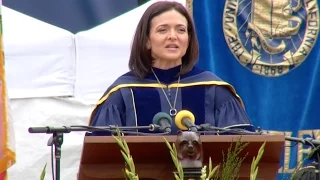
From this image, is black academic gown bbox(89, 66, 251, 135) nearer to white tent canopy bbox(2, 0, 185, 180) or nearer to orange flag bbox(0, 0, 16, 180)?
orange flag bbox(0, 0, 16, 180)

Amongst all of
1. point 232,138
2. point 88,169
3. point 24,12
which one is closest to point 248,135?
point 232,138

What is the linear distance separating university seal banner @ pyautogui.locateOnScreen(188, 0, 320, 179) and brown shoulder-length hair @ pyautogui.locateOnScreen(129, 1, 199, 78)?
154 centimetres

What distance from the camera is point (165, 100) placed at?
4324 millimetres

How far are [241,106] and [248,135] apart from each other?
1139mm

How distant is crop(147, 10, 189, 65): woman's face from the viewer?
13.9 feet

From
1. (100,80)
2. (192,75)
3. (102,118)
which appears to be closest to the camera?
(102,118)

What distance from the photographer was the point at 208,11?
5875 mm

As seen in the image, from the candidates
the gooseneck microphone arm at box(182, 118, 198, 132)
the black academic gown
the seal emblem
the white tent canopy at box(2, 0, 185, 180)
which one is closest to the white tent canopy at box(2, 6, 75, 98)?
the white tent canopy at box(2, 0, 185, 180)

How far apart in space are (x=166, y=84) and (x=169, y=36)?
285mm

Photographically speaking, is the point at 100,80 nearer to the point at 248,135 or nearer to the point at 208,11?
the point at 208,11

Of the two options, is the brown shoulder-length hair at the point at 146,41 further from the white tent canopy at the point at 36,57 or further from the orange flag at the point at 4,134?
the white tent canopy at the point at 36,57

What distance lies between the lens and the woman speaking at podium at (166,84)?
13.9ft

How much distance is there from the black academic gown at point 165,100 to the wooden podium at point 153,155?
84 cm

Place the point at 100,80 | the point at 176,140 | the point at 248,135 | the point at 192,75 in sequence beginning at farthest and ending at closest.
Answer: the point at 100,80 < the point at 192,75 < the point at 248,135 < the point at 176,140
